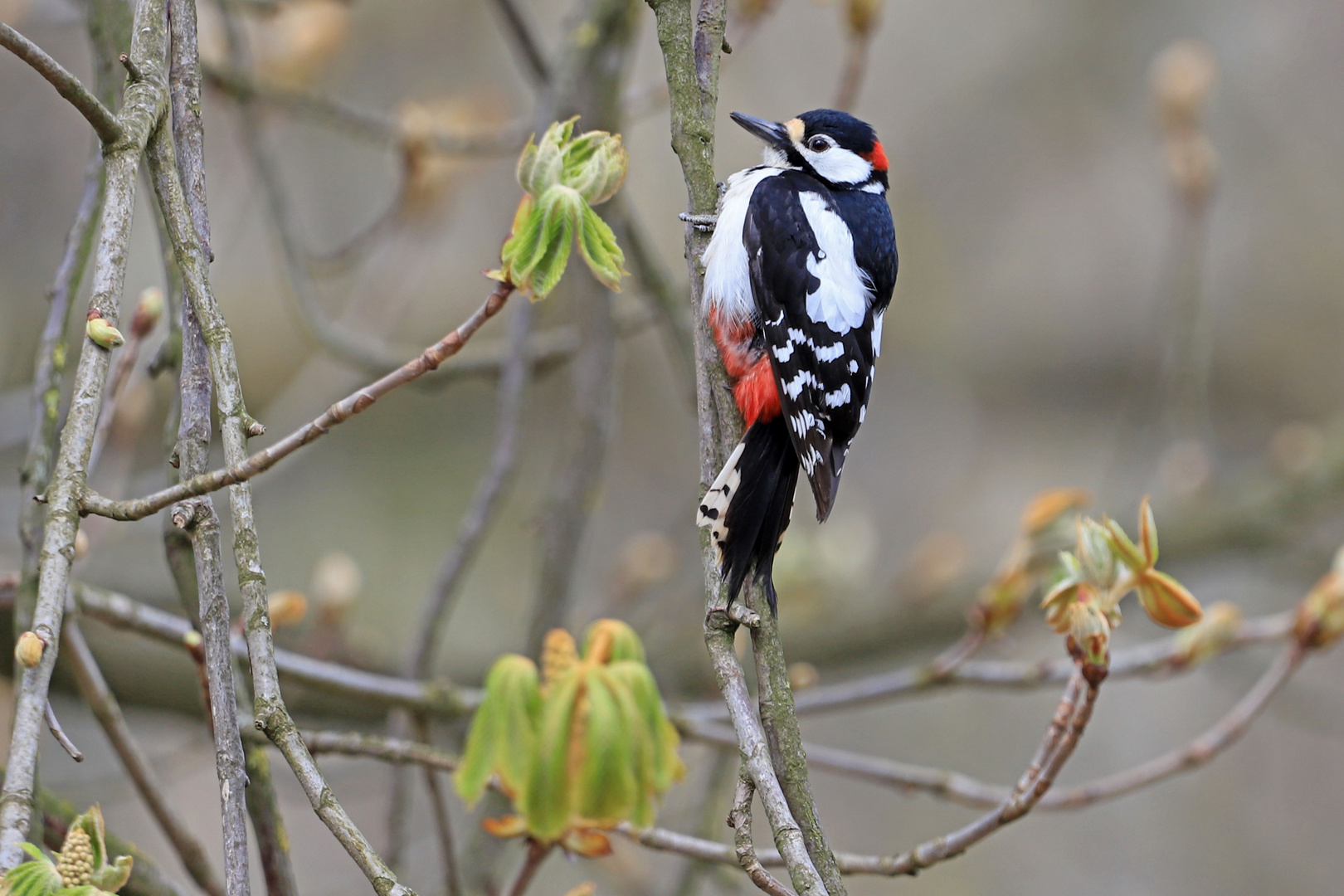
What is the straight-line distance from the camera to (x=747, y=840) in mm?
1006

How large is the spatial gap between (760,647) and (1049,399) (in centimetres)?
535

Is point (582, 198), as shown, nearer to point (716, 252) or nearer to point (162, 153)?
point (162, 153)

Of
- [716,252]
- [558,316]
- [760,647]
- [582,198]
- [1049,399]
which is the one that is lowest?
[760,647]

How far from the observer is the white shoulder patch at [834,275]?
1959 mm

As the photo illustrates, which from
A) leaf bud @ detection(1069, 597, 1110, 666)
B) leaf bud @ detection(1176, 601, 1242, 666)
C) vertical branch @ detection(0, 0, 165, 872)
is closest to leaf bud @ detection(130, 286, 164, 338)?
vertical branch @ detection(0, 0, 165, 872)

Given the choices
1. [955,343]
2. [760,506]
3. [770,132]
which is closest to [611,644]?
[760,506]

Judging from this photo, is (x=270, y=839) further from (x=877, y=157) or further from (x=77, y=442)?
(x=877, y=157)

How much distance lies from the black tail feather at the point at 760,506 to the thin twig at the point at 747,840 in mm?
217

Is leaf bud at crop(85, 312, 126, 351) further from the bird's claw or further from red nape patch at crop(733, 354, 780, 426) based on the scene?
red nape patch at crop(733, 354, 780, 426)

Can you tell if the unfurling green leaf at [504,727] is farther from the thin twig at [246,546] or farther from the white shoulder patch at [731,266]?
the white shoulder patch at [731,266]

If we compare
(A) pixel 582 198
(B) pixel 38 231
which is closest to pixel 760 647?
(A) pixel 582 198

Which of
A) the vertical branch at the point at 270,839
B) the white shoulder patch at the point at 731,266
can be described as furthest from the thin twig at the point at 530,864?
the white shoulder patch at the point at 731,266

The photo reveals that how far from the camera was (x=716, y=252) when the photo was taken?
6.15ft

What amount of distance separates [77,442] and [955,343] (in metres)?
5.53
